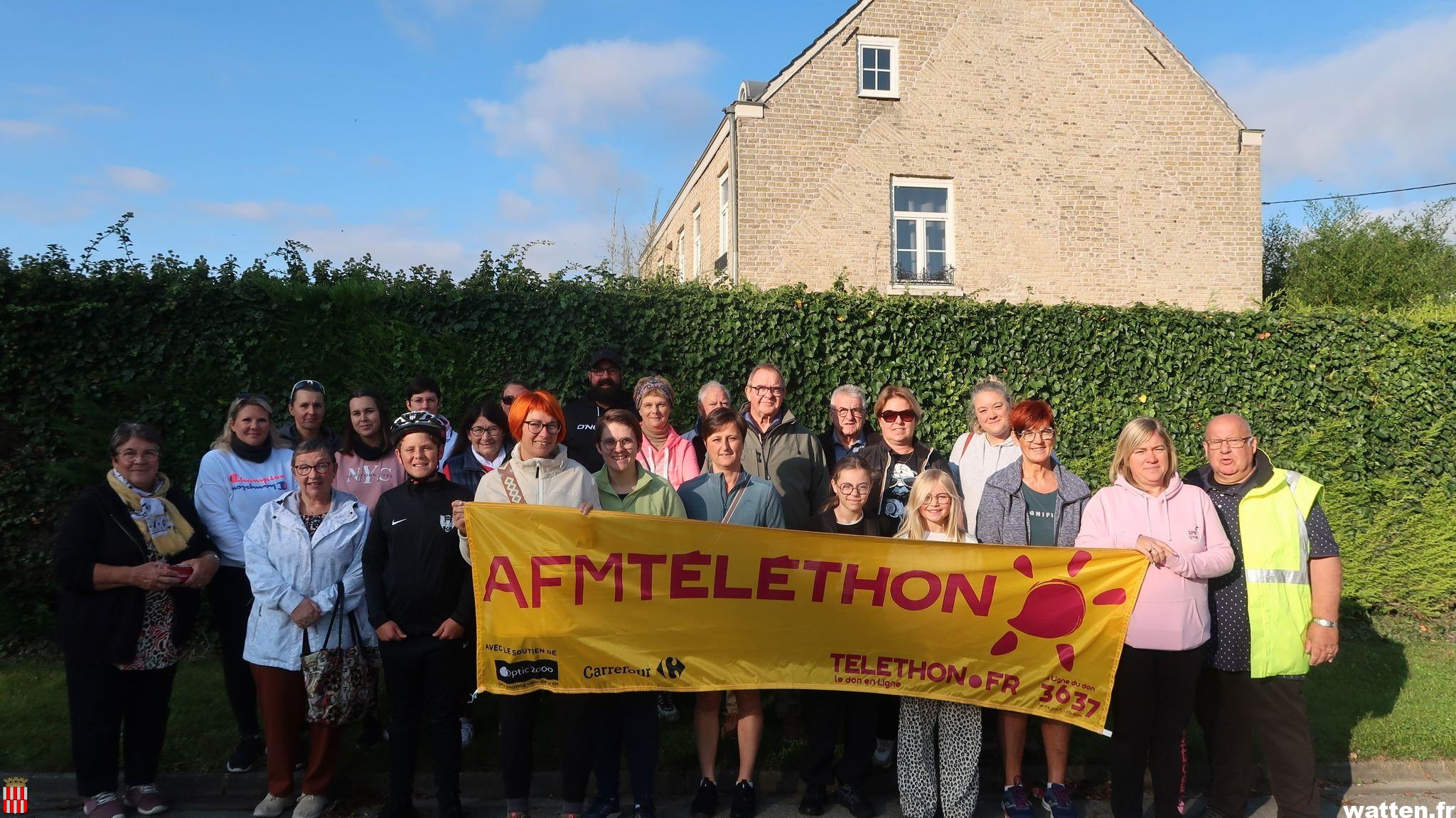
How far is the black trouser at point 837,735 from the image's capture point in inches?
178

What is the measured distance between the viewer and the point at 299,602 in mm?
4266

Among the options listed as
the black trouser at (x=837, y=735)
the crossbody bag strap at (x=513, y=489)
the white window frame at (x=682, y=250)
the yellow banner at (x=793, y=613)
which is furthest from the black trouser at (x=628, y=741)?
the white window frame at (x=682, y=250)

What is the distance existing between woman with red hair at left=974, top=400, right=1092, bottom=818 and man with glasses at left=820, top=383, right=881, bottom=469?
3.37ft

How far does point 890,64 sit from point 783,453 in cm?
1199

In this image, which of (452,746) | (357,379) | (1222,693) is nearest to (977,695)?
(1222,693)

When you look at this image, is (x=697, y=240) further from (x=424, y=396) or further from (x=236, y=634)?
(x=236, y=634)

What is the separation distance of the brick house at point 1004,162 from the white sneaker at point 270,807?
1150 cm

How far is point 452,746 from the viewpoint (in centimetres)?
424

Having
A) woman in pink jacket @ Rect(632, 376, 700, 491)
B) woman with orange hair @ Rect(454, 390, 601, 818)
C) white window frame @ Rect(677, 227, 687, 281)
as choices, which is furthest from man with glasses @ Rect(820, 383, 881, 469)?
white window frame @ Rect(677, 227, 687, 281)

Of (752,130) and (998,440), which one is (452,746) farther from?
(752,130)

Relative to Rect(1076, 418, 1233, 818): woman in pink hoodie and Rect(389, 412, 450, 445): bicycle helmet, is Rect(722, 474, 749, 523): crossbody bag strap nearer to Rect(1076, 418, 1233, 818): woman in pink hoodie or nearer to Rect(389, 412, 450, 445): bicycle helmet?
Rect(389, 412, 450, 445): bicycle helmet

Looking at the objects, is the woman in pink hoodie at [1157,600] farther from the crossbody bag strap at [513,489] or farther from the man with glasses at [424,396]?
the man with glasses at [424,396]

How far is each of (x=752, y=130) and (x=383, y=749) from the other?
11978mm

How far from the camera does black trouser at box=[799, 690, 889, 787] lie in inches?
178
